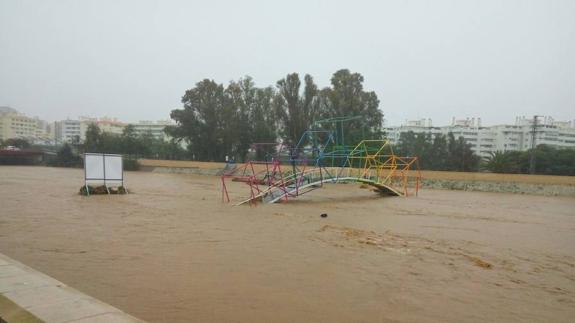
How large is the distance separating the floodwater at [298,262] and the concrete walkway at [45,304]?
0.76 meters

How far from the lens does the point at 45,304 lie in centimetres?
367

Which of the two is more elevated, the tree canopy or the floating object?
the tree canopy

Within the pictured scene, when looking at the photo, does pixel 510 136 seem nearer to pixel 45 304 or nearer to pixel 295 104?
pixel 295 104

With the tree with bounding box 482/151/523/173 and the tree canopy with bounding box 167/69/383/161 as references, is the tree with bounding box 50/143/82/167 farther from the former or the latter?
the tree with bounding box 482/151/523/173

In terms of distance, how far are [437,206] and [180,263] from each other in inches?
508

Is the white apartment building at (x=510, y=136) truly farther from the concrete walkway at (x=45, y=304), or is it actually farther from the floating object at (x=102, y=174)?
the concrete walkway at (x=45, y=304)

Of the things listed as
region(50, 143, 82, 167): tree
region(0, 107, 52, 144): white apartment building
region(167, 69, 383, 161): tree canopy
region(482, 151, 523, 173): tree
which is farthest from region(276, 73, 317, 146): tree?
region(0, 107, 52, 144): white apartment building

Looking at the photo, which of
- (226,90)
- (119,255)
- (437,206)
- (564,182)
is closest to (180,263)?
(119,255)

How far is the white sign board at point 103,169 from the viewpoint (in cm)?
1709

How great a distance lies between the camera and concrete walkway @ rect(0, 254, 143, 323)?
3322 millimetres

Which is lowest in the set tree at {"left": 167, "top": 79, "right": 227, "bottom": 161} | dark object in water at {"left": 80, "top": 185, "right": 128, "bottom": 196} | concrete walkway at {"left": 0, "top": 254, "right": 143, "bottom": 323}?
dark object in water at {"left": 80, "top": 185, "right": 128, "bottom": 196}

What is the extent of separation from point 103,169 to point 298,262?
43.0 feet

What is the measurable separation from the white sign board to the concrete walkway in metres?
13.4

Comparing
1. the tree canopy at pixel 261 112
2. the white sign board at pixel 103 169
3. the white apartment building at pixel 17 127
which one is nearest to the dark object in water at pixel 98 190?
the white sign board at pixel 103 169
